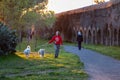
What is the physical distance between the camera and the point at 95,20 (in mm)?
46656

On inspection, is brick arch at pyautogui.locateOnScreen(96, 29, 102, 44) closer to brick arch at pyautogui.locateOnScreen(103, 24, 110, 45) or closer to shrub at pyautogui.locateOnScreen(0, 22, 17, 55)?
brick arch at pyautogui.locateOnScreen(103, 24, 110, 45)

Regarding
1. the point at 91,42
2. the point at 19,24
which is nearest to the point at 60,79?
the point at 19,24

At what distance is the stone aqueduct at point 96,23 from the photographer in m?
40.2

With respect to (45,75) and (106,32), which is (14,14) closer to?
(106,32)

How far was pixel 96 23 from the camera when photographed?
46.5 metres

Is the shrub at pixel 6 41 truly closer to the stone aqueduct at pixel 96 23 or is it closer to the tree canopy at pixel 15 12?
the tree canopy at pixel 15 12

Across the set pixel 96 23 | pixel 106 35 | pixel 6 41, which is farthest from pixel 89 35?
pixel 6 41

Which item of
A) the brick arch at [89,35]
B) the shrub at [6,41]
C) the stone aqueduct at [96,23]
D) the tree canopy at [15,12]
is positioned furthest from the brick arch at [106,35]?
the shrub at [6,41]

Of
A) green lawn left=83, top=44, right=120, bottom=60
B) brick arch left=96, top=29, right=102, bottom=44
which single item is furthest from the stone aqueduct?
green lawn left=83, top=44, right=120, bottom=60

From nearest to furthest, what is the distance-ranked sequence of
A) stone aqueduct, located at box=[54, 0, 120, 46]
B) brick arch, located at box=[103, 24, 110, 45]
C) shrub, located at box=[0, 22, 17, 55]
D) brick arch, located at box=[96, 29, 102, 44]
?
shrub, located at box=[0, 22, 17, 55] → stone aqueduct, located at box=[54, 0, 120, 46] → brick arch, located at box=[103, 24, 110, 45] → brick arch, located at box=[96, 29, 102, 44]

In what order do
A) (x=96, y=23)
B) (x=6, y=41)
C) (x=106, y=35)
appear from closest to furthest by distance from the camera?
(x=6, y=41) → (x=106, y=35) → (x=96, y=23)

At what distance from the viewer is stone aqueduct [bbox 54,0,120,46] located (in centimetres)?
4016

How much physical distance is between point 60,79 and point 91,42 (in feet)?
115

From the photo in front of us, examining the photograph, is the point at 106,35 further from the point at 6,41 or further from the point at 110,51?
the point at 6,41
